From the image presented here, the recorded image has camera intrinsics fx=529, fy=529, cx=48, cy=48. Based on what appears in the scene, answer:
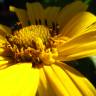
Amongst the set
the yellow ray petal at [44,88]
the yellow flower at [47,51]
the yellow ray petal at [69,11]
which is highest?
the yellow ray petal at [69,11]

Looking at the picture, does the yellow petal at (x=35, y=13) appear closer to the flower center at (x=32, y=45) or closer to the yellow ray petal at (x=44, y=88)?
the flower center at (x=32, y=45)

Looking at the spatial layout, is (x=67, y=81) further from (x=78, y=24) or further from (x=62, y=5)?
(x=62, y=5)

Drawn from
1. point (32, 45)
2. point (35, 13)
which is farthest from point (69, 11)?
point (32, 45)

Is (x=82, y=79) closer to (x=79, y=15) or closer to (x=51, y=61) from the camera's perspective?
(x=51, y=61)

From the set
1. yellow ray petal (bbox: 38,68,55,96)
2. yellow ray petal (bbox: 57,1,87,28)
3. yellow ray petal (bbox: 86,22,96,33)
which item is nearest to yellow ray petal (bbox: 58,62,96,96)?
yellow ray petal (bbox: 38,68,55,96)

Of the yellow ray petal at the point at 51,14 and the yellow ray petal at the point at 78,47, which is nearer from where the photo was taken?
the yellow ray petal at the point at 78,47

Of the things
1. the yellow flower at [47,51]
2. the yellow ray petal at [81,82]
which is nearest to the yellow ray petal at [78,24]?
the yellow flower at [47,51]
